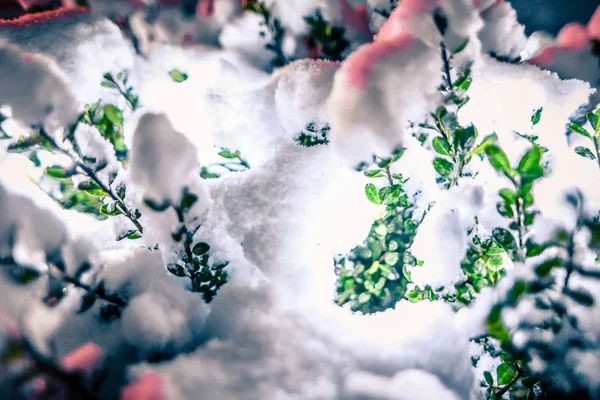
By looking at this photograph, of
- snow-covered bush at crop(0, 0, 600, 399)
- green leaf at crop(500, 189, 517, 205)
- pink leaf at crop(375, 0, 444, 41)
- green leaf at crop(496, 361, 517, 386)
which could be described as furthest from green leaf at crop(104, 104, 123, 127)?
green leaf at crop(496, 361, 517, 386)

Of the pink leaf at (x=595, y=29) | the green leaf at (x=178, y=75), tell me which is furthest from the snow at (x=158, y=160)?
the pink leaf at (x=595, y=29)

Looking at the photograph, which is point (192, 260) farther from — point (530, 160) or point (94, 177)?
point (530, 160)

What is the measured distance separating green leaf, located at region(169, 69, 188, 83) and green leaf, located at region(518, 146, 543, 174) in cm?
46

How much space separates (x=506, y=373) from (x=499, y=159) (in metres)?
0.26

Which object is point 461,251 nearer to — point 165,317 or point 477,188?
point 477,188

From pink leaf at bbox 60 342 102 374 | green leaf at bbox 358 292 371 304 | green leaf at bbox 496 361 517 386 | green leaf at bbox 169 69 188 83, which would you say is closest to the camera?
pink leaf at bbox 60 342 102 374

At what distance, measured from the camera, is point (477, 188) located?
43cm

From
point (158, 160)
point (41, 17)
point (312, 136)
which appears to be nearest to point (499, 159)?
point (312, 136)

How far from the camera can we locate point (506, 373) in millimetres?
371

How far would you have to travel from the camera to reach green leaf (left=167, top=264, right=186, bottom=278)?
353 mm

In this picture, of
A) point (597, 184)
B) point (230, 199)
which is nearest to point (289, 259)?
point (230, 199)

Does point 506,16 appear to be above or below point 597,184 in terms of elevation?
above

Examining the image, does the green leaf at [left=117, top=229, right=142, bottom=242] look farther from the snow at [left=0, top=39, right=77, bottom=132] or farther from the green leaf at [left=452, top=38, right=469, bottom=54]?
the green leaf at [left=452, top=38, right=469, bottom=54]

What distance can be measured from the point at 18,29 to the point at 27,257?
0.28m
